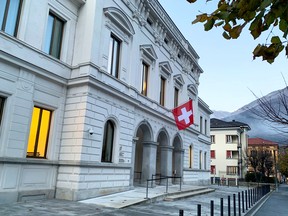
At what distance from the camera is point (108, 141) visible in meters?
14.5

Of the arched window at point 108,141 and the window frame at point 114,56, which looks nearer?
the arched window at point 108,141

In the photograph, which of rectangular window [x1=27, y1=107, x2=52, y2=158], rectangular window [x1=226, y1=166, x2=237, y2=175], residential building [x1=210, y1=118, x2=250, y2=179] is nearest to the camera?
rectangular window [x1=27, y1=107, x2=52, y2=158]

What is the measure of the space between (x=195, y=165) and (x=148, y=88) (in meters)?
12.2

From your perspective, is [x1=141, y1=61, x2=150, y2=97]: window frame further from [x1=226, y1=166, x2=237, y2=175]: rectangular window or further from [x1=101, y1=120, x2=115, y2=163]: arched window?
[x1=226, y1=166, x2=237, y2=175]: rectangular window

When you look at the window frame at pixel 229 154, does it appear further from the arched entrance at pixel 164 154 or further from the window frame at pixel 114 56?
the window frame at pixel 114 56

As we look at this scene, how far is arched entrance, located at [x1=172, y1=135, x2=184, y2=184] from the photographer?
23925mm

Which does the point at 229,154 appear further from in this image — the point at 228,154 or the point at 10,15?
the point at 10,15

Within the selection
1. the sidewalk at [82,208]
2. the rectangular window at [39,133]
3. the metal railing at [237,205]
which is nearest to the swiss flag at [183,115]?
the metal railing at [237,205]

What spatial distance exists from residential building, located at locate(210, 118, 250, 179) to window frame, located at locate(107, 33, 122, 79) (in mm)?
45148

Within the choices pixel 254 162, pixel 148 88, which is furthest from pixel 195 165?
pixel 254 162

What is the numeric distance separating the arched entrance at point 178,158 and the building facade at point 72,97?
587 centimetres

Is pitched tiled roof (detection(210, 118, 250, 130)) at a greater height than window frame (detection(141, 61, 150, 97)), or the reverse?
pitched tiled roof (detection(210, 118, 250, 130))

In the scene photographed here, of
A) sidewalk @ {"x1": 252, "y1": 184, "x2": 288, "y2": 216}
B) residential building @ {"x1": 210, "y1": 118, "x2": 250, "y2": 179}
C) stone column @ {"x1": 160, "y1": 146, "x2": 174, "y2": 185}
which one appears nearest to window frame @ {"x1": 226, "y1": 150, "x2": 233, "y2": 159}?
residential building @ {"x1": 210, "y1": 118, "x2": 250, "y2": 179}

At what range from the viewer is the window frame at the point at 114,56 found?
15.3 m
